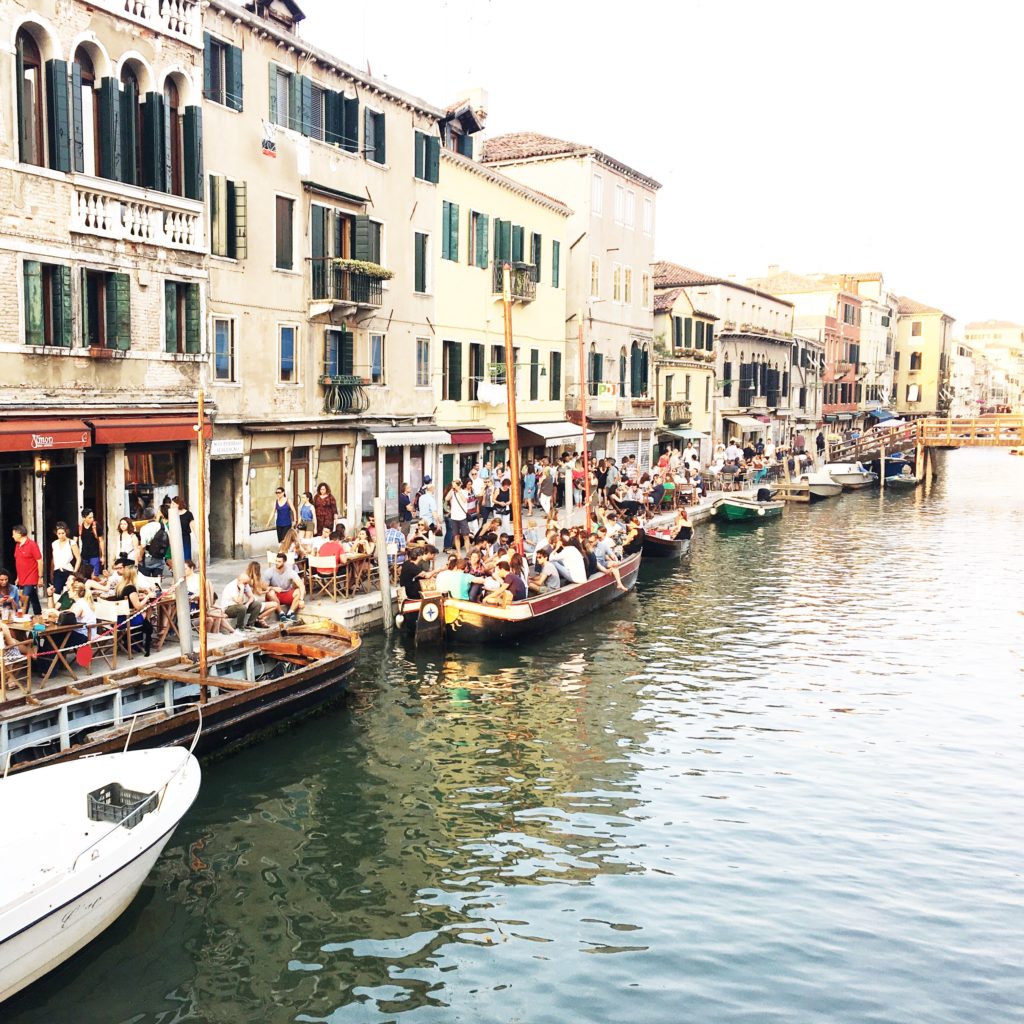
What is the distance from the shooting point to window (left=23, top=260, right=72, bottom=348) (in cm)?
1905

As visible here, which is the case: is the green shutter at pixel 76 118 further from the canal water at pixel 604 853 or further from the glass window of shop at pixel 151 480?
the canal water at pixel 604 853

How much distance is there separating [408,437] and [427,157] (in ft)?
26.8

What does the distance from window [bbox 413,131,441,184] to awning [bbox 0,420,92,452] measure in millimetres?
14882

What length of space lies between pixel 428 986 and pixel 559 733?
713 centimetres

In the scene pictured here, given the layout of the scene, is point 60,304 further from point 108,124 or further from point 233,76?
point 233,76

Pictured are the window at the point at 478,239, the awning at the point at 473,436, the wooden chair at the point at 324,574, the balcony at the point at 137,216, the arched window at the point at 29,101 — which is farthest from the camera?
the window at the point at 478,239

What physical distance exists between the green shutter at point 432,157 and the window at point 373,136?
2.44 metres

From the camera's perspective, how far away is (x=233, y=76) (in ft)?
78.5

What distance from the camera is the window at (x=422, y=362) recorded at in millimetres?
31859

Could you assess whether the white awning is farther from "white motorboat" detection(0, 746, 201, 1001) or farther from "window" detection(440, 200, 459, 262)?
"white motorboat" detection(0, 746, 201, 1001)

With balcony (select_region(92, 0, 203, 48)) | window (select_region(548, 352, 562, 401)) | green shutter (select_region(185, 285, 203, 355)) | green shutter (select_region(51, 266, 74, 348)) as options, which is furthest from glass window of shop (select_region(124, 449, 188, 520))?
window (select_region(548, 352, 562, 401))

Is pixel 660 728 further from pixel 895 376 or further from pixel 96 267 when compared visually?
pixel 895 376

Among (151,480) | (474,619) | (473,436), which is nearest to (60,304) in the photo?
(151,480)

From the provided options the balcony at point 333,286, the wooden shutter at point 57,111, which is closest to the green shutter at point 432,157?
the balcony at point 333,286
